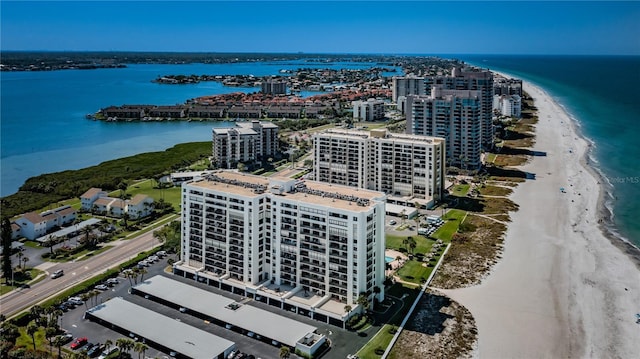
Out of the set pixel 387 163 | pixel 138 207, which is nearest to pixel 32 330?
pixel 138 207

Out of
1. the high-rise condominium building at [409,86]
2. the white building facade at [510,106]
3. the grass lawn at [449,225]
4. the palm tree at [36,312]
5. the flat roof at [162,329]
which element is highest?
the high-rise condominium building at [409,86]

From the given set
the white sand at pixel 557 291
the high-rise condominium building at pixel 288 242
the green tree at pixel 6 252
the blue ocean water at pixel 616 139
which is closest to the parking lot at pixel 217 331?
the high-rise condominium building at pixel 288 242

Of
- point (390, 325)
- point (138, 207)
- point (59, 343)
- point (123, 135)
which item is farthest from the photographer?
point (123, 135)

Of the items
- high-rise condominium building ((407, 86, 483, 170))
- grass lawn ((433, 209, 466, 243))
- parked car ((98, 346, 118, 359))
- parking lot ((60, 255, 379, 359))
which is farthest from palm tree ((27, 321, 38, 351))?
high-rise condominium building ((407, 86, 483, 170))

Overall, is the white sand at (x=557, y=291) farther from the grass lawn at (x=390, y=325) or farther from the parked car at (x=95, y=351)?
the parked car at (x=95, y=351)

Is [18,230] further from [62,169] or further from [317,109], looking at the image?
[317,109]

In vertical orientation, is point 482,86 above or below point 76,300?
above

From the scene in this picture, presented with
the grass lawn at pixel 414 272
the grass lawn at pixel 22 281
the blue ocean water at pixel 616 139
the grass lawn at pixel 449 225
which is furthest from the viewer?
the blue ocean water at pixel 616 139

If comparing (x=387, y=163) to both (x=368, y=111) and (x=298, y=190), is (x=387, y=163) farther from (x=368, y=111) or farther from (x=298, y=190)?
(x=368, y=111)
